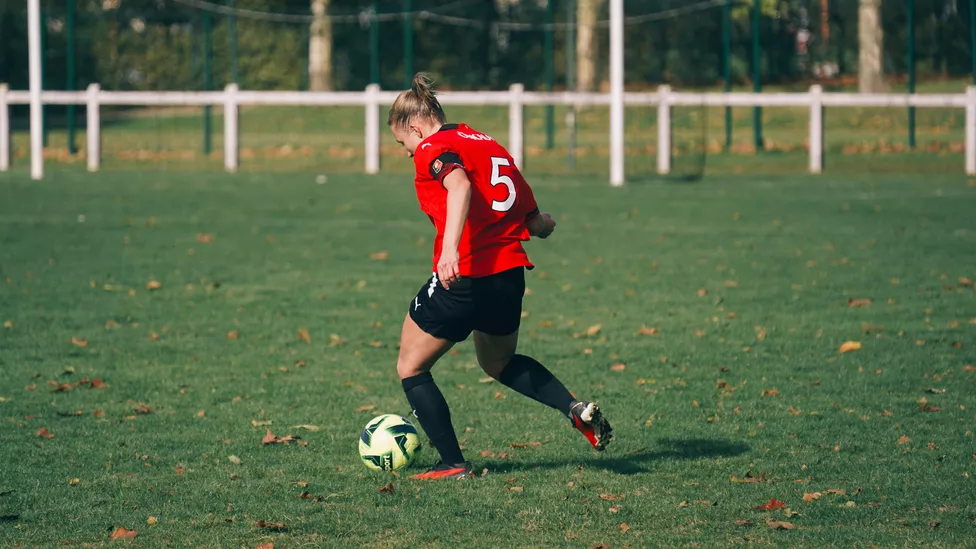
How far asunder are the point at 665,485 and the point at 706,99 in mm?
20331

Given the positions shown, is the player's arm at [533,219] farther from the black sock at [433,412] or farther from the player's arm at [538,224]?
the black sock at [433,412]

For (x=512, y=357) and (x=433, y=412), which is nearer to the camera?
(x=433, y=412)

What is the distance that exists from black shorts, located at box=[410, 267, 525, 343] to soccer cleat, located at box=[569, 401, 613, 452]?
0.51m

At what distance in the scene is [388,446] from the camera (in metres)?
6.24

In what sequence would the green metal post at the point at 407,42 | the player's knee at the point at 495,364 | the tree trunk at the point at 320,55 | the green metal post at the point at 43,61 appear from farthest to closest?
the tree trunk at the point at 320,55, the green metal post at the point at 43,61, the green metal post at the point at 407,42, the player's knee at the point at 495,364

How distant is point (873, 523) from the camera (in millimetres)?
5309

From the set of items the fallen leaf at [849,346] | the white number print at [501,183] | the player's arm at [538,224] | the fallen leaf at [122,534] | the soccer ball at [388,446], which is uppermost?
the white number print at [501,183]

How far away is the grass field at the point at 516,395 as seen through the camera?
18.0 feet

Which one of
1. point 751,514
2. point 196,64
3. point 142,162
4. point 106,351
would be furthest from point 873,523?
point 196,64

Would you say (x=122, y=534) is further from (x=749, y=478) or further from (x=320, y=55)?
(x=320, y=55)

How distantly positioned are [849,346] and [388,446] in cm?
429

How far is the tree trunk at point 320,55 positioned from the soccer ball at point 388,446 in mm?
29273

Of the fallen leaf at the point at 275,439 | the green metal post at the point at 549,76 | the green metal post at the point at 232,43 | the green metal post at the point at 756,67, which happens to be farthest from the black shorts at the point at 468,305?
the green metal post at the point at 232,43

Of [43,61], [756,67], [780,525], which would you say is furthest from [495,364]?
[43,61]
